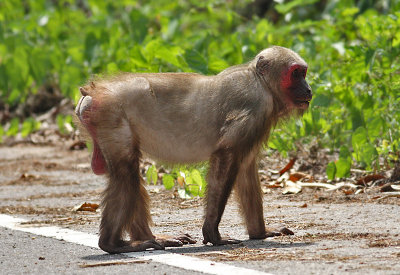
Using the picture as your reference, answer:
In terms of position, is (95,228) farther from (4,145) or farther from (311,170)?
(4,145)

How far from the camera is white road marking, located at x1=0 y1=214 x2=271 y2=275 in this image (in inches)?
190

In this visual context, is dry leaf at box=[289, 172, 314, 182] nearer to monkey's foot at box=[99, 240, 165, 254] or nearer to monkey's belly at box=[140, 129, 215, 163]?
monkey's belly at box=[140, 129, 215, 163]

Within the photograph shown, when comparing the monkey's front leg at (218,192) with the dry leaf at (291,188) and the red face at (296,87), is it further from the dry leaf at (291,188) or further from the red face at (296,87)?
the dry leaf at (291,188)

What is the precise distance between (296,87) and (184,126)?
86 centimetres

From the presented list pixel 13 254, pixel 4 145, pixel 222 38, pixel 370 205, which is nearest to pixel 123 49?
pixel 222 38

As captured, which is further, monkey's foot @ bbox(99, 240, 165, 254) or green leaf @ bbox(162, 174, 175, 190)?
green leaf @ bbox(162, 174, 175, 190)

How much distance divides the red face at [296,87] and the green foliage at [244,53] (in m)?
1.08

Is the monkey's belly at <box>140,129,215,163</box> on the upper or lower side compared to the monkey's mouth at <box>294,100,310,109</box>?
lower

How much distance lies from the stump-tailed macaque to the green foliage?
1.15 meters

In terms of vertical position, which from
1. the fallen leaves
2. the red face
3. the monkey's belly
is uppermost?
the red face

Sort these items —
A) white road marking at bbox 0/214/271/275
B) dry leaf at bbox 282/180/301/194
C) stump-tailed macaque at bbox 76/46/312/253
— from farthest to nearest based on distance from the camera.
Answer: dry leaf at bbox 282/180/301/194
stump-tailed macaque at bbox 76/46/312/253
white road marking at bbox 0/214/271/275

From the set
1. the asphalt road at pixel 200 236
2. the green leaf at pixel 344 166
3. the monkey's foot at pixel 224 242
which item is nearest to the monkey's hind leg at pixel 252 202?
the asphalt road at pixel 200 236

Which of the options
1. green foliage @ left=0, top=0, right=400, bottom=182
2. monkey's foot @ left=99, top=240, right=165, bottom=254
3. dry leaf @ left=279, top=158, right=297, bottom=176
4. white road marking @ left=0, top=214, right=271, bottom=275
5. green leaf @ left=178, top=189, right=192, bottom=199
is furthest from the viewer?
dry leaf @ left=279, top=158, right=297, bottom=176

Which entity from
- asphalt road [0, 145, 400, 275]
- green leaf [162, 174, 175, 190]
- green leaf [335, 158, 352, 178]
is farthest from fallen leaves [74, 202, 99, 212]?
green leaf [335, 158, 352, 178]
